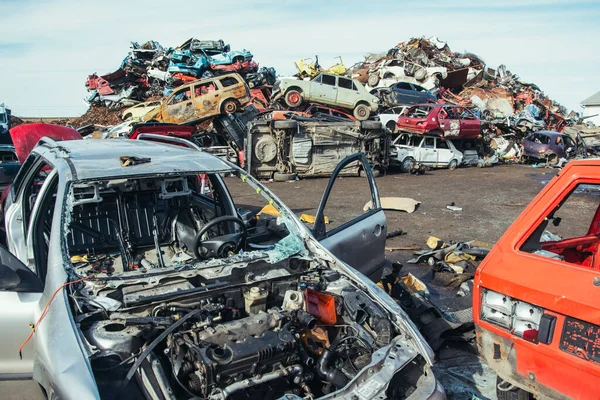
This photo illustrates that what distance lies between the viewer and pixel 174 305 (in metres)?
2.64

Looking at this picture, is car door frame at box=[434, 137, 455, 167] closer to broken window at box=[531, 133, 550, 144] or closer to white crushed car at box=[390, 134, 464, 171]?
white crushed car at box=[390, 134, 464, 171]

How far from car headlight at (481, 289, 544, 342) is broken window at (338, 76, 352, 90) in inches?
674

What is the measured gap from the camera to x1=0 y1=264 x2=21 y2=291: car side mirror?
8.52 ft

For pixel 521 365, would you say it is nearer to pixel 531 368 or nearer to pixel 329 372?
pixel 531 368

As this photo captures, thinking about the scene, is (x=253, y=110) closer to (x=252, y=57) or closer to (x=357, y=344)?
(x=252, y=57)

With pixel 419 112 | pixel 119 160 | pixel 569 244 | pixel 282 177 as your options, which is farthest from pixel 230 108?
pixel 569 244

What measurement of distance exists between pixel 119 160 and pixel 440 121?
14.0 metres

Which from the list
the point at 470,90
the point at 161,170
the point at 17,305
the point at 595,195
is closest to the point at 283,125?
the point at 595,195

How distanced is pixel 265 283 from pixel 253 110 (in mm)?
14458

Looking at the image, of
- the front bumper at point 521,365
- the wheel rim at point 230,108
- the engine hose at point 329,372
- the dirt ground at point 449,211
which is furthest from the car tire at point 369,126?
the engine hose at point 329,372

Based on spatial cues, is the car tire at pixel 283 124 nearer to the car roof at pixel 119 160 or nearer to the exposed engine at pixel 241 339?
the car roof at pixel 119 160

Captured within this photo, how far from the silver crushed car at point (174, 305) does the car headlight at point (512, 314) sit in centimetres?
52

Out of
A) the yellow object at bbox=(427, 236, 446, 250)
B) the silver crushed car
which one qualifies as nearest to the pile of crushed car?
the yellow object at bbox=(427, 236, 446, 250)

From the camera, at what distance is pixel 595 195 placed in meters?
11.8
